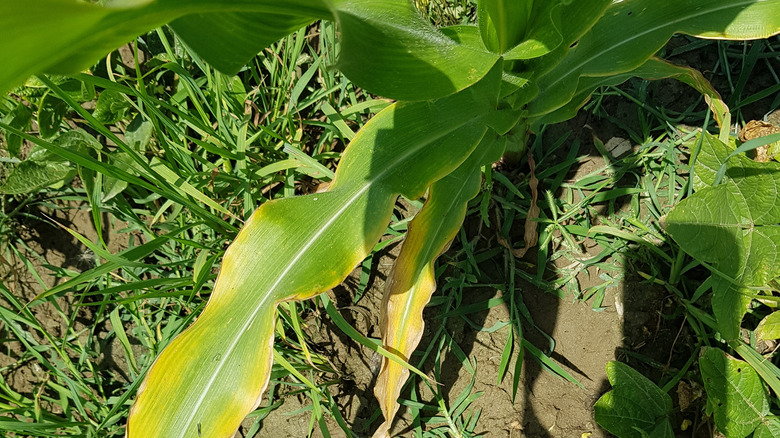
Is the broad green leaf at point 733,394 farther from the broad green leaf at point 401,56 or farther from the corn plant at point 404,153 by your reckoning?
the broad green leaf at point 401,56

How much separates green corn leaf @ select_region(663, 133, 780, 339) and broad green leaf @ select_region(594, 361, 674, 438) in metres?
0.18

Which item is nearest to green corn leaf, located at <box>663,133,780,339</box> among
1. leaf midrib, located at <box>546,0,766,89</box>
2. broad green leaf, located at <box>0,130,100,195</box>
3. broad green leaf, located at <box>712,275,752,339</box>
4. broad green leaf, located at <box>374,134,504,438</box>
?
broad green leaf, located at <box>712,275,752,339</box>

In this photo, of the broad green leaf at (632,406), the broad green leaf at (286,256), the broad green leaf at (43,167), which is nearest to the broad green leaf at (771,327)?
the broad green leaf at (632,406)

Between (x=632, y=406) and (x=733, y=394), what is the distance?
0.59 feet

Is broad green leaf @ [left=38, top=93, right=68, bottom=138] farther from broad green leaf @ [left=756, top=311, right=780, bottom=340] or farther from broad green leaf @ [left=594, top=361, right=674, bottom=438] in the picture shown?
broad green leaf @ [left=756, top=311, right=780, bottom=340]

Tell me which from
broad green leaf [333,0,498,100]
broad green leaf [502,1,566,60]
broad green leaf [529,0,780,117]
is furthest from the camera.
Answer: broad green leaf [529,0,780,117]

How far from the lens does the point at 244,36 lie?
2.24 feet

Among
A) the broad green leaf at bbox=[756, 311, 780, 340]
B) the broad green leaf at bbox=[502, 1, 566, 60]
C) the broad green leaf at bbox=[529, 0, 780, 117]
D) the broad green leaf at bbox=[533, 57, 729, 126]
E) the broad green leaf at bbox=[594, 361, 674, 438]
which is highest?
the broad green leaf at bbox=[502, 1, 566, 60]

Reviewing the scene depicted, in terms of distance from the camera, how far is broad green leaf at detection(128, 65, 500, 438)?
34.9 inches

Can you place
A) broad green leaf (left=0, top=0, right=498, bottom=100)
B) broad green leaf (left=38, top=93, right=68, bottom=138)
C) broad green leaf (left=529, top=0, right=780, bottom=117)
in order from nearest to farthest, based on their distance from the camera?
1. broad green leaf (left=0, top=0, right=498, bottom=100)
2. broad green leaf (left=529, top=0, right=780, bottom=117)
3. broad green leaf (left=38, top=93, right=68, bottom=138)

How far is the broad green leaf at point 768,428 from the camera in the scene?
98cm

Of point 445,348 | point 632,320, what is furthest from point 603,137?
point 445,348

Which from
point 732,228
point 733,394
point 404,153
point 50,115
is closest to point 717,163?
point 732,228

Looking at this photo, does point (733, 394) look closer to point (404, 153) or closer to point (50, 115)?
point (404, 153)
